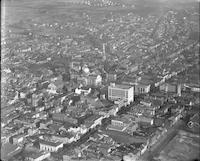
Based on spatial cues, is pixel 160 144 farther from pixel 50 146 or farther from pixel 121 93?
pixel 121 93

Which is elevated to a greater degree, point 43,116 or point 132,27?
point 132,27

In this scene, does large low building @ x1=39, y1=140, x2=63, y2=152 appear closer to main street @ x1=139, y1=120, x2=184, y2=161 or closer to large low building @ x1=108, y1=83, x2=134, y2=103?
Answer: main street @ x1=139, y1=120, x2=184, y2=161

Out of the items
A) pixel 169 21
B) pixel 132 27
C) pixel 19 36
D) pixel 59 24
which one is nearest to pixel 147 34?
pixel 132 27

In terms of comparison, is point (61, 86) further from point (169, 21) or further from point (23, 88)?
point (169, 21)

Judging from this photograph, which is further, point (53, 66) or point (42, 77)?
point (53, 66)

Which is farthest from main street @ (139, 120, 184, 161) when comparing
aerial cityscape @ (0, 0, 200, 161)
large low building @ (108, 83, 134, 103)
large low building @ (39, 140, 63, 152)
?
large low building @ (108, 83, 134, 103)

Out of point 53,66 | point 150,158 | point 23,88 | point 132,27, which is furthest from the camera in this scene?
point 53,66

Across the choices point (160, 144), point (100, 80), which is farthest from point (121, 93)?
point (160, 144)
